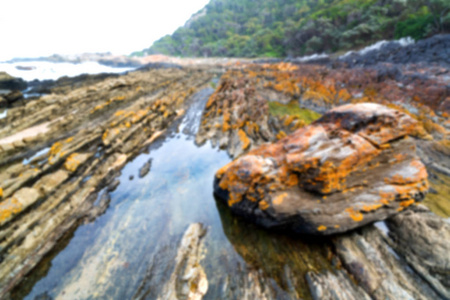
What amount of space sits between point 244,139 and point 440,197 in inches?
510

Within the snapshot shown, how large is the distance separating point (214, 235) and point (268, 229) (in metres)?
2.78

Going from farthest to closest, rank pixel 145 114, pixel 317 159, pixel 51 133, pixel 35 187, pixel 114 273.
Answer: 1. pixel 145 114
2. pixel 51 133
3. pixel 35 187
4. pixel 317 159
5. pixel 114 273

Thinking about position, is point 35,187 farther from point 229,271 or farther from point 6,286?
point 229,271

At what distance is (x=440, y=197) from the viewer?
353 inches

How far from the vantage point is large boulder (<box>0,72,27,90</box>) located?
36041 millimetres

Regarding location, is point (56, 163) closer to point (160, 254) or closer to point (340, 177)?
point (160, 254)

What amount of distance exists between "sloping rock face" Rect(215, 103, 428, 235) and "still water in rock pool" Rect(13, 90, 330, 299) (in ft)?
4.15

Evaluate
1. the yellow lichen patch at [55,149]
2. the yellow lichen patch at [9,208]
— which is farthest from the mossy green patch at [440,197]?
the yellow lichen patch at [55,149]

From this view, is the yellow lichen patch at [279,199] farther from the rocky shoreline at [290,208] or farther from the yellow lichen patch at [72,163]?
the yellow lichen patch at [72,163]

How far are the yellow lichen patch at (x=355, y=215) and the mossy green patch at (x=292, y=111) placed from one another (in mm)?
16792

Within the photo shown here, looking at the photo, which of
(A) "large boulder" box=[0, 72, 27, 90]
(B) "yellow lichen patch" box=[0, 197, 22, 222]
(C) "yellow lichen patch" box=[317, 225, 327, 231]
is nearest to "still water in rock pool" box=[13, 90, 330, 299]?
(C) "yellow lichen patch" box=[317, 225, 327, 231]

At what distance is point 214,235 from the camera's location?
864 centimetres

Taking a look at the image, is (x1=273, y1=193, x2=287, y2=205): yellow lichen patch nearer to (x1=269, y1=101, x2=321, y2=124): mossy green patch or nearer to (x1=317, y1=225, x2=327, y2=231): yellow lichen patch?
(x1=317, y1=225, x2=327, y2=231): yellow lichen patch

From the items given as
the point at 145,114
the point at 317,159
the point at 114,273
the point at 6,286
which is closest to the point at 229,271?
the point at 114,273
